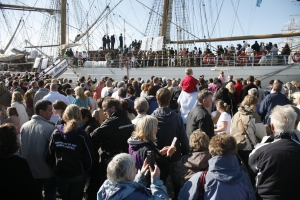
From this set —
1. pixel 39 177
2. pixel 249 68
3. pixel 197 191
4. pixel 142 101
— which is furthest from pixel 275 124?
pixel 249 68

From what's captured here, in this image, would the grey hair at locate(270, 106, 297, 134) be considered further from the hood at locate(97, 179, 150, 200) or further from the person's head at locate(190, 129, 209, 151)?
the hood at locate(97, 179, 150, 200)

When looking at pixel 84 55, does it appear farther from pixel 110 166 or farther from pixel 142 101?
pixel 110 166

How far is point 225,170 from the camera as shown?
8.81 feet

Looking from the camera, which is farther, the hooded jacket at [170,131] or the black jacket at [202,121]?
the black jacket at [202,121]

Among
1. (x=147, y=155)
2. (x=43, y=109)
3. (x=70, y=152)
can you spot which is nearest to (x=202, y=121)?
(x=147, y=155)

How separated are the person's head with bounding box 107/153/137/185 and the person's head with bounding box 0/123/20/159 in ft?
3.58

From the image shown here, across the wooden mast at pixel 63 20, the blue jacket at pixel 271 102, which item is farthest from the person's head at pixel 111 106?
the wooden mast at pixel 63 20

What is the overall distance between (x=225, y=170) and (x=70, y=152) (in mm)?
1998

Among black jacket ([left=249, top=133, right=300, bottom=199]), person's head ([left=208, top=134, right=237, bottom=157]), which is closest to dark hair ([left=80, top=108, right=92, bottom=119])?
person's head ([left=208, top=134, right=237, bottom=157])

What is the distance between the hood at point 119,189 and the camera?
238cm

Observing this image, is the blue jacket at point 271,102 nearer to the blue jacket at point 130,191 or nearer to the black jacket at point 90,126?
the black jacket at point 90,126

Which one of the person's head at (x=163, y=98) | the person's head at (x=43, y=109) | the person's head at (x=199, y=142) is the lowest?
the person's head at (x=199, y=142)

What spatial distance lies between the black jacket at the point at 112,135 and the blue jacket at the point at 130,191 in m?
1.58

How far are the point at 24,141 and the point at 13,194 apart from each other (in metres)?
1.38
